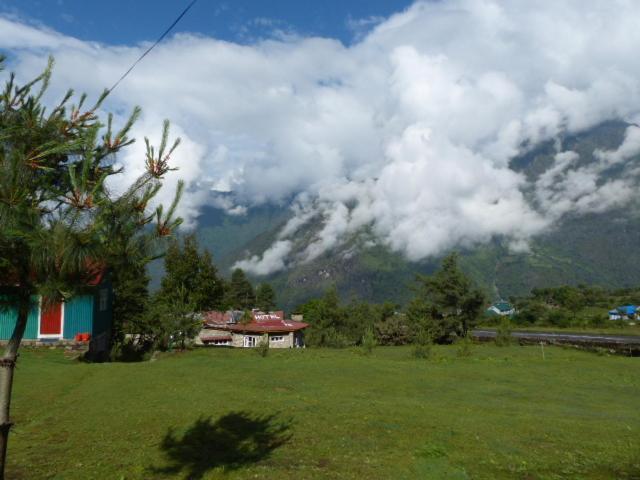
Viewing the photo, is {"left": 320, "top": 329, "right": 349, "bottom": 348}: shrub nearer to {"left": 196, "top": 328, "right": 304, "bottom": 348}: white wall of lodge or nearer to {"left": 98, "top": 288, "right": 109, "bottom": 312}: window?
{"left": 196, "top": 328, "right": 304, "bottom": 348}: white wall of lodge

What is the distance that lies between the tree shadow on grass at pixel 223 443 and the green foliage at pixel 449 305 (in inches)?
2389

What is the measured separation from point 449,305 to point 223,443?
68.5 m

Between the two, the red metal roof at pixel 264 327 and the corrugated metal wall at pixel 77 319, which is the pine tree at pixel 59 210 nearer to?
the corrugated metal wall at pixel 77 319

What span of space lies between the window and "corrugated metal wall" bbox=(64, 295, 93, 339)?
2573mm

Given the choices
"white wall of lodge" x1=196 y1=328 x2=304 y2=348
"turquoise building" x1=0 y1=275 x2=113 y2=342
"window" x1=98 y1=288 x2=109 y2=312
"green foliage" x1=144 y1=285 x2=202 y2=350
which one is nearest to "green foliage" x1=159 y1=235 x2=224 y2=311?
"white wall of lodge" x1=196 y1=328 x2=304 y2=348

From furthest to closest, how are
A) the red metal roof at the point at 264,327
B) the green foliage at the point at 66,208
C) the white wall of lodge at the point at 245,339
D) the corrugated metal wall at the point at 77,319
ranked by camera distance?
1. the white wall of lodge at the point at 245,339
2. the red metal roof at the point at 264,327
3. the corrugated metal wall at the point at 77,319
4. the green foliage at the point at 66,208

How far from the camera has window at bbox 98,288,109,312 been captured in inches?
1371

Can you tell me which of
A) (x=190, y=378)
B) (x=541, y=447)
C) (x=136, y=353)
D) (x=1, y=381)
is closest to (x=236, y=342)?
(x=136, y=353)

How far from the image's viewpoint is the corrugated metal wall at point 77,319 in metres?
31.1

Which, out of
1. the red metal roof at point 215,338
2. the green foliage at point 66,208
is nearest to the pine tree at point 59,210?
the green foliage at point 66,208

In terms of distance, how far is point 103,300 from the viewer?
1411 inches

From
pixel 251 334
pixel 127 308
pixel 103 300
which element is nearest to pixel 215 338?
pixel 251 334

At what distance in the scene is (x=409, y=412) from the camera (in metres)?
16.5

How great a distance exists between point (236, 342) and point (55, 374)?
48089mm
